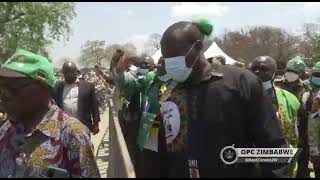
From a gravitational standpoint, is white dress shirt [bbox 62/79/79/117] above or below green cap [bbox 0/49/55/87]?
below

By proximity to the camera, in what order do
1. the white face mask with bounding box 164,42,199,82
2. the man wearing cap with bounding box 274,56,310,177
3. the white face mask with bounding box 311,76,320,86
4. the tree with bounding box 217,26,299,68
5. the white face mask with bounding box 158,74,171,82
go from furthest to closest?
1. the tree with bounding box 217,26,299,68
2. the white face mask with bounding box 311,76,320,86
3. the man wearing cap with bounding box 274,56,310,177
4. the white face mask with bounding box 158,74,171,82
5. the white face mask with bounding box 164,42,199,82

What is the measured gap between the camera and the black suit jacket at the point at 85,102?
26.6 feet

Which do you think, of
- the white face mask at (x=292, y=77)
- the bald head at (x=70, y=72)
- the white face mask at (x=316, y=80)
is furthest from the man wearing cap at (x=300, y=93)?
the bald head at (x=70, y=72)

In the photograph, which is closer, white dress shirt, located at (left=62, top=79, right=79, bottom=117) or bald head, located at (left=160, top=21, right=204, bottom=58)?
bald head, located at (left=160, top=21, right=204, bottom=58)

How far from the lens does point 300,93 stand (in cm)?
721

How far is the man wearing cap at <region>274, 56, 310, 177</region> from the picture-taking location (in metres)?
6.45

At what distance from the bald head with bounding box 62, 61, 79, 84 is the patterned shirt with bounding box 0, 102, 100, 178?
5.27 meters

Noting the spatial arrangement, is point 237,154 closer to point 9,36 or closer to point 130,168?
point 130,168

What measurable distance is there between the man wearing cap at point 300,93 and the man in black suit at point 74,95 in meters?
2.83

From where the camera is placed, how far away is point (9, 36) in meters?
44.3

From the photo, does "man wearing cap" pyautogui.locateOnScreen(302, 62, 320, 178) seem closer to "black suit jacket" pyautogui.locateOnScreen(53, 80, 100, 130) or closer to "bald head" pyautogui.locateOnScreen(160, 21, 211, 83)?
"bald head" pyautogui.locateOnScreen(160, 21, 211, 83)

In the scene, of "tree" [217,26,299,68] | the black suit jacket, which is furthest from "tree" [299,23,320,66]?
the black suit jacket

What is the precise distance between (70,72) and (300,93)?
333 centimetres

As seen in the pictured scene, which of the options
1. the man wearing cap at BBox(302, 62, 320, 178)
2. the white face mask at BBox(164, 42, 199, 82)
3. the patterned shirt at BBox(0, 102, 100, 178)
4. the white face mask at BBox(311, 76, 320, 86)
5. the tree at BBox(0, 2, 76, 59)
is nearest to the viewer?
the patterned shirt at BBox(0, 102, 100, 178)
